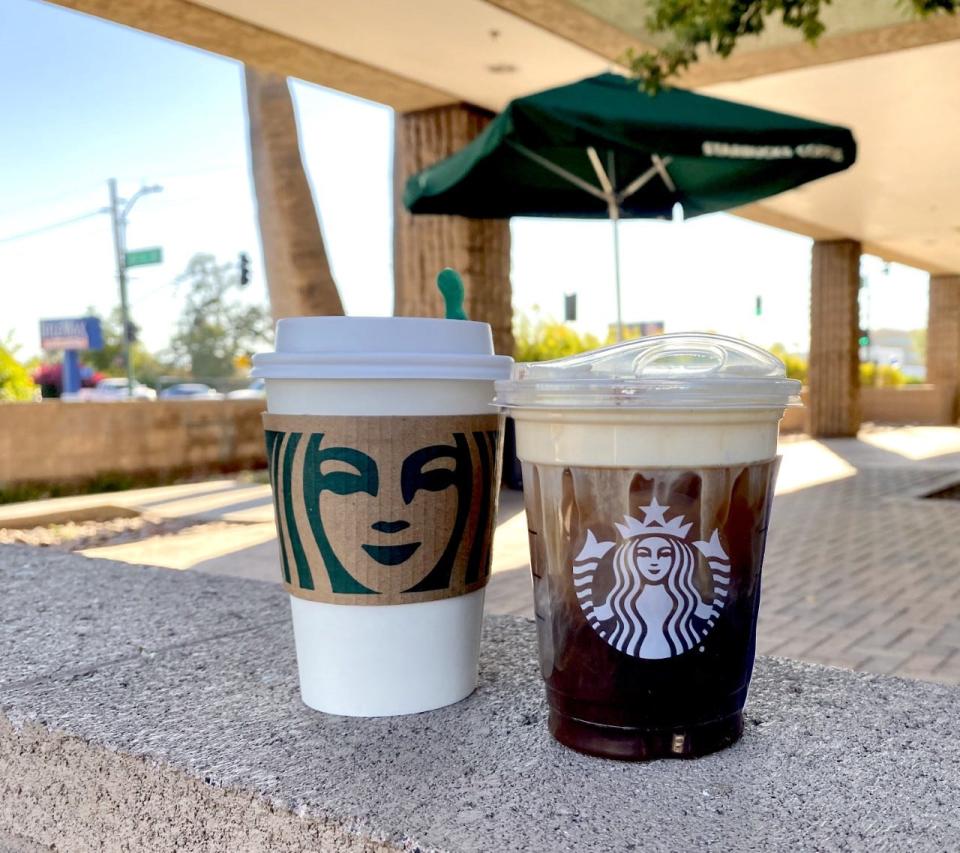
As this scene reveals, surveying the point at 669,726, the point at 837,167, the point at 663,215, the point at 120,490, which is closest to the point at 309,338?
the point at 669,726

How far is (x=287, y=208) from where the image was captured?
28.9 ft

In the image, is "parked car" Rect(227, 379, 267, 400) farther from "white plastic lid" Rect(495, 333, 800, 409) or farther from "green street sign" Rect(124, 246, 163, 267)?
"white plastic lid" Rect(495, 333, 800, 409)

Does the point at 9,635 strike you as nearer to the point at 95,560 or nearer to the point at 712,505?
the point at 95,560

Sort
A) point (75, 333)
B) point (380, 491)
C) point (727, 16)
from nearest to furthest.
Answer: point (380, 491) < point (727, 16) < point (75, 333)

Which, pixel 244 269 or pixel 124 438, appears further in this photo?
pixel 244 269

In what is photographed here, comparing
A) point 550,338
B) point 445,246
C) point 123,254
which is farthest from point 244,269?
point 445,246

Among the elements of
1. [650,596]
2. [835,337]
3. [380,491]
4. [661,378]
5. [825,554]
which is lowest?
[825,554]

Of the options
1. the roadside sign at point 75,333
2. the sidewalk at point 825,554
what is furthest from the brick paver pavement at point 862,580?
the roadside sign at point 75,333

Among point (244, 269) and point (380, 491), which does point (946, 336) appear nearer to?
point (244, 269)

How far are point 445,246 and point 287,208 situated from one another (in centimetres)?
243

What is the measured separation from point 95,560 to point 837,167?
4484mm

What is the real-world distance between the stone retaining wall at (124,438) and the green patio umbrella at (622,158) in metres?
4.59

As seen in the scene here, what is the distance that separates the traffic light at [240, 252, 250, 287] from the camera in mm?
26516

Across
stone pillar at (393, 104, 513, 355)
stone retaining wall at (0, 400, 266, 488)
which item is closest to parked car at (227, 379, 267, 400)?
stone retaining wall at (0, 400, 266, 488)
